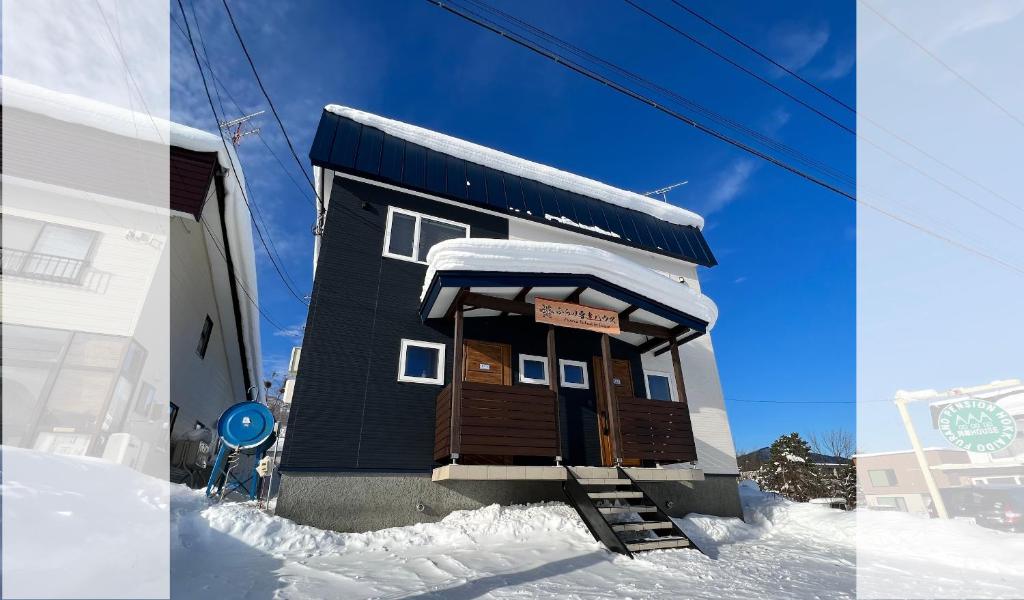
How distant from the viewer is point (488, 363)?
10.4 m

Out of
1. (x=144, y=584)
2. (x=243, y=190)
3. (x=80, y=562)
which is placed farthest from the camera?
(x=243, y=190)

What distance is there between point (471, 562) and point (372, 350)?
4825 mm

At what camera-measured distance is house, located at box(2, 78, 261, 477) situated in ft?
28.2

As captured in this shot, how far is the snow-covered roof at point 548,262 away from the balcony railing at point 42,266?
7.22 meters

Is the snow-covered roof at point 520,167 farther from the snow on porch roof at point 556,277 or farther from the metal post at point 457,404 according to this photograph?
the metal post at point 457,404

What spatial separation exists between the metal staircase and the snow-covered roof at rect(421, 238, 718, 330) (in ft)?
12.8

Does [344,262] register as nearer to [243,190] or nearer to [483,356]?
[483,356]

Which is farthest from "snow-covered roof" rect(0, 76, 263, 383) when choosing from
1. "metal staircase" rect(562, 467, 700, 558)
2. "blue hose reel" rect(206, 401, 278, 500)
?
"metal staircase" rect(562, 467, 700, 558)

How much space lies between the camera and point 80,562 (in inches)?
127

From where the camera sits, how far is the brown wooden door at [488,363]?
1013 cm

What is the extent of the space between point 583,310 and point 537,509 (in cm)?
411


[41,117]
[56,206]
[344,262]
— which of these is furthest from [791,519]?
[41,117]

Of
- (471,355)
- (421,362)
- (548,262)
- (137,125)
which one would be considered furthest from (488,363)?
(137,125)

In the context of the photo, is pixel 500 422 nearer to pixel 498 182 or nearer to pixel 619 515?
pixel 619 515
